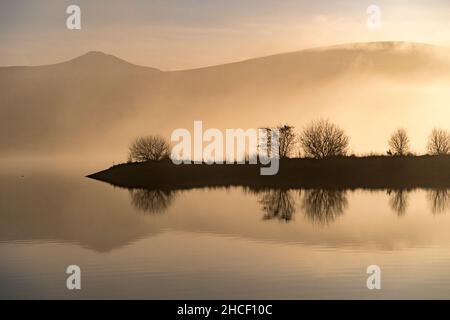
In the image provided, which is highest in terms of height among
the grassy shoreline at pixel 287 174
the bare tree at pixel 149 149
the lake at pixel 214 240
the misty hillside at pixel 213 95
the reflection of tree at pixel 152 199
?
the misty hillside at pixel 213 95

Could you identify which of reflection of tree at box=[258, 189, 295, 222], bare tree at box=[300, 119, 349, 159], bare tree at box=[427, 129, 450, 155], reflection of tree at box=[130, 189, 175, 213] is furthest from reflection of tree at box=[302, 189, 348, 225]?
reflection of tree at box=[130, 189, 175, 213]

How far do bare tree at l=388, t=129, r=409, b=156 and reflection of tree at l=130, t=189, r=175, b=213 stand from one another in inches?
95.1

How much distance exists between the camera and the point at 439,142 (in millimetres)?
6434

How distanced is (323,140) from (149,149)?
6.06ft

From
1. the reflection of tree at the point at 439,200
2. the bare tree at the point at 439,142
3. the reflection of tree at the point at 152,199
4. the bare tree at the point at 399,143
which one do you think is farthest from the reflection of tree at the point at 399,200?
the reflection of tree at the point at 152,199

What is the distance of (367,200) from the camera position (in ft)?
20.9

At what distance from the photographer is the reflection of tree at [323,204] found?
635 cm

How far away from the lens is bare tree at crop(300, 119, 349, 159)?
21.0 ft

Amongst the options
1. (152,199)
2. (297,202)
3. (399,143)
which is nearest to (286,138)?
(297,202)

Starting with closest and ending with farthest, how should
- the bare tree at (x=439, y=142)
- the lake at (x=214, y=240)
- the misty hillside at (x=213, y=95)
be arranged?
the lake at (x=214, y=240), the misty hillside at (x=213, y=95), the bare tree at (x=439, y=142)

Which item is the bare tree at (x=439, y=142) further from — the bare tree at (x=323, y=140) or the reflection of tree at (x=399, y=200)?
the bare tree at (x=323, y=140)

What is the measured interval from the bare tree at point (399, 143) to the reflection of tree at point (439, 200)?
1.70ft
